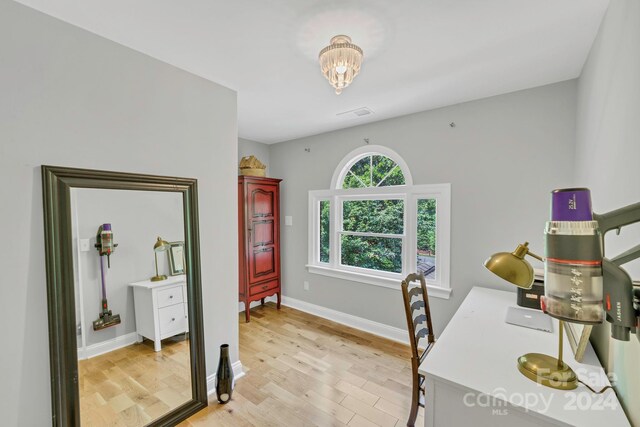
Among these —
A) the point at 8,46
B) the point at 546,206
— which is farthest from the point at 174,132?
the point at 546,206

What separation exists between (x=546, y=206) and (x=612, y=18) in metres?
1.36

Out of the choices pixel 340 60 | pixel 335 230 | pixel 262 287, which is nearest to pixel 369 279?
pixel 335 230

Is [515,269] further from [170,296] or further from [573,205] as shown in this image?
[170,296]

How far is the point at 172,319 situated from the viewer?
1940 millimetres

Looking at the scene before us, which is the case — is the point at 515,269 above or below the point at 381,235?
above

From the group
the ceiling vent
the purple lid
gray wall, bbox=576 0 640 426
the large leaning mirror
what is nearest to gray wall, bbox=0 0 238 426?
the large leaning mirror

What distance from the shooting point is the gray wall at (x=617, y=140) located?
3.16 ft

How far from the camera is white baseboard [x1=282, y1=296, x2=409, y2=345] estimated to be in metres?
3.01

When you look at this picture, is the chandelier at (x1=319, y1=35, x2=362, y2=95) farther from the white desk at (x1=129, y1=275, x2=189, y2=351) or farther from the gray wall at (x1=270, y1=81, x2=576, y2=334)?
the white desk at (x1=129, y1=275, x2=189, y2=351)

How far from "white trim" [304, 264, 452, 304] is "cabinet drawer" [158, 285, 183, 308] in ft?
6.48

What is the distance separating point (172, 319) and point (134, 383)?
406 mm

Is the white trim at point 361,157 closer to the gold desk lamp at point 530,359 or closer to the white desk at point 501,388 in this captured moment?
the white desk at point 501,388

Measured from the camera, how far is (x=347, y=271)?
3.46 metres

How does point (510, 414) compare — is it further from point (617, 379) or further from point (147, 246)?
point (147, 246)
